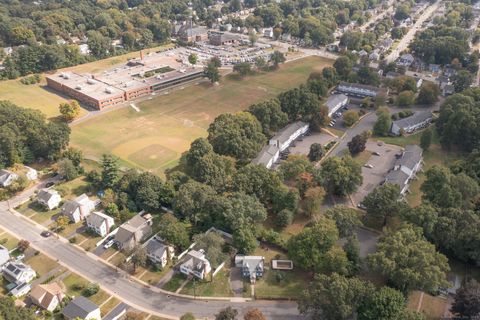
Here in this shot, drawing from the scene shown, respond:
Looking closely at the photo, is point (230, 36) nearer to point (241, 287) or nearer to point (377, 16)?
point (377, 16)

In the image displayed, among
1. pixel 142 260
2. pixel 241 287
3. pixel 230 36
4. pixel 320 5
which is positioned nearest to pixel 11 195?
pixel 142 260

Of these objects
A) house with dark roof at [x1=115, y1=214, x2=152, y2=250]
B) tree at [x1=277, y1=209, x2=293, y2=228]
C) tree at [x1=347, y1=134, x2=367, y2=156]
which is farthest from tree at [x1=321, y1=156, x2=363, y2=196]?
house with dark roof at [x1=115, y1=214, x2=152, y2=250]

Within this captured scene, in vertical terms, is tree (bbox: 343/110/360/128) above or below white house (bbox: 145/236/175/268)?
above

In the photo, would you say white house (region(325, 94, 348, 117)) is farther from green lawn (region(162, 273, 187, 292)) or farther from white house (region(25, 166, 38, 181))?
white house (region(25, 166, 38, 181))

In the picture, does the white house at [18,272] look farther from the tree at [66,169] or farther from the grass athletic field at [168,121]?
the grass athletic field at [168,121]

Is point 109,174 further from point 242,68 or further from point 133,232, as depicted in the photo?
point 242,68
